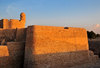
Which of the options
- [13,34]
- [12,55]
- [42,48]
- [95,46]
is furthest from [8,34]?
[95,46]

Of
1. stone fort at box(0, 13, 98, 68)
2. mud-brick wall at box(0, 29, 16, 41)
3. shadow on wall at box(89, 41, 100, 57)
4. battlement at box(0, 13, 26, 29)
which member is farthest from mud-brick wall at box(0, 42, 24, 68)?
shadow on wall at box(89, 41, 100, 57)

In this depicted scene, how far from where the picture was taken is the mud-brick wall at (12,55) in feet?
26.6

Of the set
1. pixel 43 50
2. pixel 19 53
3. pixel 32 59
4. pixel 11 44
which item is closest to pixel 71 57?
pixel 43 50

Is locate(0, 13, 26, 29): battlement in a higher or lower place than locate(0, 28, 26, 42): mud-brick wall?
higher

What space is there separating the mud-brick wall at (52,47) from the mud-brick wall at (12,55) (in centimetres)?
70

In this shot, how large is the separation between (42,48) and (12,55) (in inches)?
86.7

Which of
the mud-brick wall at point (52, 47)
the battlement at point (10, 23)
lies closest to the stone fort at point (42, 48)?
the mud-brick wall at point (52, 47)

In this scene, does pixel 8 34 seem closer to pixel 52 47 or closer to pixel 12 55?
pixel 12 55

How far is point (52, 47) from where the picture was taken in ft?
29.3

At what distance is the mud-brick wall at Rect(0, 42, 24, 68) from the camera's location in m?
8.09

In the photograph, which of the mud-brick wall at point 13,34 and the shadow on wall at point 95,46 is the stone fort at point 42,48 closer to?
the mud-brick wall at point 13,34

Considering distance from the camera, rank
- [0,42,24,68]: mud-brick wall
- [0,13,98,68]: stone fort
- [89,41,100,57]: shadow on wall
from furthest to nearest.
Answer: [89,41,100,57]: shadow on wall, [0,13,98,68]: stone fort, [0,42,24,68]: mud-brick wall

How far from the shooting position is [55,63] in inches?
349

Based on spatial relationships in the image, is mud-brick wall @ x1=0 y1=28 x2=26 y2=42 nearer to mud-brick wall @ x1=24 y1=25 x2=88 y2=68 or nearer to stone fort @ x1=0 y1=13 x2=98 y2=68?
stone fort @ x1=0 y1=13 x2=98 y2=68
